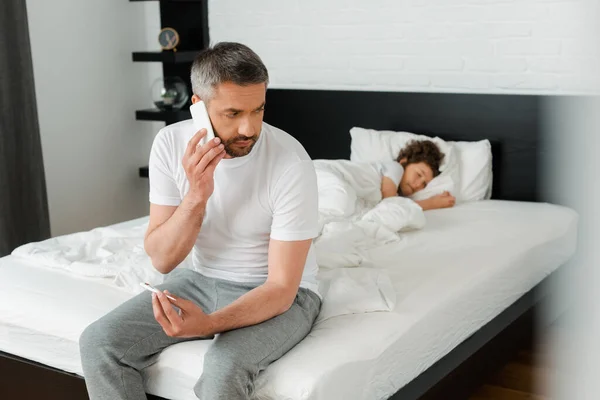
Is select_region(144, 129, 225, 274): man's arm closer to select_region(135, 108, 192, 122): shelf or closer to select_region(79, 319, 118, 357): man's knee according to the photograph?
select_region(79, 319, 118, 357): man's knee

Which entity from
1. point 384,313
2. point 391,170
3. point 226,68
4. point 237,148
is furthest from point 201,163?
point 391,170

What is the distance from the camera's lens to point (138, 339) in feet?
5.51

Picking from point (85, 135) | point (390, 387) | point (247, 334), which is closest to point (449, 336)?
point (390, 387)

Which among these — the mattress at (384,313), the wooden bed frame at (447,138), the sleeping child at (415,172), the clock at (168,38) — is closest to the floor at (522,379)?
the wooden bed frame at (447,138)

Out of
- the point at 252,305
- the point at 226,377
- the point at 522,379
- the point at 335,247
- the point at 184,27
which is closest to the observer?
the point at 226,377

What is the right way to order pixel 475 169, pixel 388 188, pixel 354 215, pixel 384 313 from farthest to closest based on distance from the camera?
1. pixel 475 169
2. pixel 388 188
3. pixel 354 215
4. pixel 384 313

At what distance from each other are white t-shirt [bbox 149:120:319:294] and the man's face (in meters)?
0.07

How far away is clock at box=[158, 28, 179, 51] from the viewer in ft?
12.7

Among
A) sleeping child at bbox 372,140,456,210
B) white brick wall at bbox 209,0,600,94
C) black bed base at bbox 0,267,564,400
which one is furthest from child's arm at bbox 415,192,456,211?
black bed base at bbox 0,267,564,400

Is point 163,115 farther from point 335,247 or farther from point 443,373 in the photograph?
point 443,373

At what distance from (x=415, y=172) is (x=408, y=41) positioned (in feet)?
2.31

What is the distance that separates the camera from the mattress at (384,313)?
5.44 ft

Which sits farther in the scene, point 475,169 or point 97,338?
point 475,169

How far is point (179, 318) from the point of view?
154 cm
